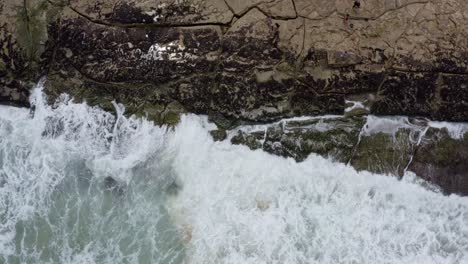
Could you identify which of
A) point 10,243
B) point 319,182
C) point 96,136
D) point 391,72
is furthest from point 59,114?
point 391,72

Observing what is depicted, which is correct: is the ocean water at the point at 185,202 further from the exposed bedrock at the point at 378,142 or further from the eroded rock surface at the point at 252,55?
the eroded rock surface at the point at 252,55

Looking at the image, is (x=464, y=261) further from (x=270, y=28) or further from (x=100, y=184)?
(x=100, y=184)

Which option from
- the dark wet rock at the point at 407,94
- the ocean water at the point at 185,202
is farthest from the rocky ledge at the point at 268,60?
the ocean water at the point at 185,202

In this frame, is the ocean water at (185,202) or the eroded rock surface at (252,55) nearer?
the ocean water at (185,202)

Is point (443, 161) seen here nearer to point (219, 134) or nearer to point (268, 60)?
point (268, 60)

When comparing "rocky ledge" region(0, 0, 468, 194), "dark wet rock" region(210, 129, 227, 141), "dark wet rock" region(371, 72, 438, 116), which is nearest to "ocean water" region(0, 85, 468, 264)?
"dark wet rock" region(210, 129, 227, 141)

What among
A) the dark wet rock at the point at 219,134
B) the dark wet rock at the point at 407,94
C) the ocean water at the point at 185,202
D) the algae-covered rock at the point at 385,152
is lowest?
the ocean water at the point at 185,202
